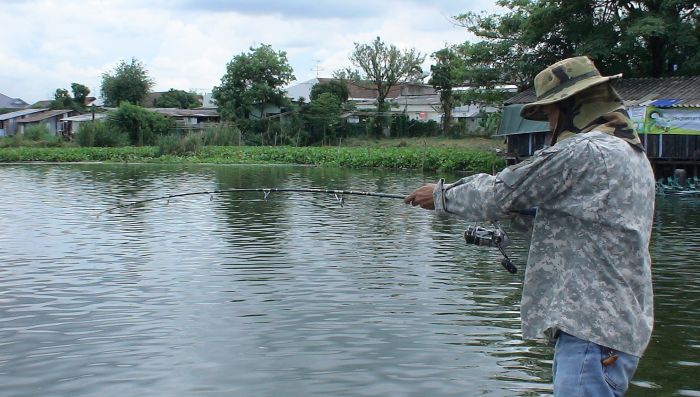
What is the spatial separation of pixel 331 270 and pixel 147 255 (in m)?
3.03

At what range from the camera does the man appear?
Result: 2812 millimetres

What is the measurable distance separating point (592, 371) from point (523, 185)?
0.74m

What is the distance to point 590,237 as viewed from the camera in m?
2.87

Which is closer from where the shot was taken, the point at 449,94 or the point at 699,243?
the point at 699,243

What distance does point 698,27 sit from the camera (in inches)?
1244

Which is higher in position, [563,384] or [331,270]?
[563,384]

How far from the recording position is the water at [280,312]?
5973 millimetres

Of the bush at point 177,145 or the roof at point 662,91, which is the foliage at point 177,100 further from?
the roof at point 662,91

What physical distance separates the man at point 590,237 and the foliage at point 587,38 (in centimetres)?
2900

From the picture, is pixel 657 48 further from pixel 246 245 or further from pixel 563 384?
pixel 563 384

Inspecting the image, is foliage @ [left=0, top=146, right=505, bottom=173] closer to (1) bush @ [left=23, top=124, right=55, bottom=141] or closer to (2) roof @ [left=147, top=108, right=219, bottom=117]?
(1) bush @ [left=23, top=124, right=55, bottom=141]

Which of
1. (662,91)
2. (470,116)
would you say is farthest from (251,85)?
(662,91)

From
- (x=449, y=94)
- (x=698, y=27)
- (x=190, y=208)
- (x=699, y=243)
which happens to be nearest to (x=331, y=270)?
(x=699, y=243)

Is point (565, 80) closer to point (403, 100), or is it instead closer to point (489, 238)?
point (489, 238)
